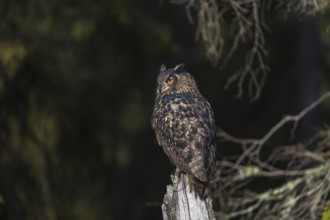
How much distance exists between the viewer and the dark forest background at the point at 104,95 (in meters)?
8.81

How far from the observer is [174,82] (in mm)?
6211

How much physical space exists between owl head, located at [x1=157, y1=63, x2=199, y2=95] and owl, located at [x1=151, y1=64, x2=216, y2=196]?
70mm

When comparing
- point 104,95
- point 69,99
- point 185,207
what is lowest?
point 104,95

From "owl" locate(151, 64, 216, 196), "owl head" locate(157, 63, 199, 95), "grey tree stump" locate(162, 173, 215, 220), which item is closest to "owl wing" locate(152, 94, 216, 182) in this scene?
"owl" locate(151, 64, 216, 196)

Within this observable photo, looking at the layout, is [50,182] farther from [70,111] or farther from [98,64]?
[98,64]

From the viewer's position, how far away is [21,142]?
9.10m

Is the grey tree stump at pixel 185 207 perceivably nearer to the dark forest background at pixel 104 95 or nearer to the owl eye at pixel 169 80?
the owl eye at pixel 169 80

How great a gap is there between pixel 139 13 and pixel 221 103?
12.6 feet

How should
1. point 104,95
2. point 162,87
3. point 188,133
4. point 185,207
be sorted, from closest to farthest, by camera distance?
point 185,207 < point 188,133 < point 162,87 < point 104,95

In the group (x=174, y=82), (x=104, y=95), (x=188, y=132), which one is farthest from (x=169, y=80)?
(x=104, y=95)

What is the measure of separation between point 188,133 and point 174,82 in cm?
64

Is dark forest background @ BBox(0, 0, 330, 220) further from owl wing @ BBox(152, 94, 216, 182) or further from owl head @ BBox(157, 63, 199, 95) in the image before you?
owl wing @ BBox(152, 94, 216, 182)

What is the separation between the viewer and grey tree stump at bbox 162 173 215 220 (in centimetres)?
483

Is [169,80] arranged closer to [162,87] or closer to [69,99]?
[162,87]
